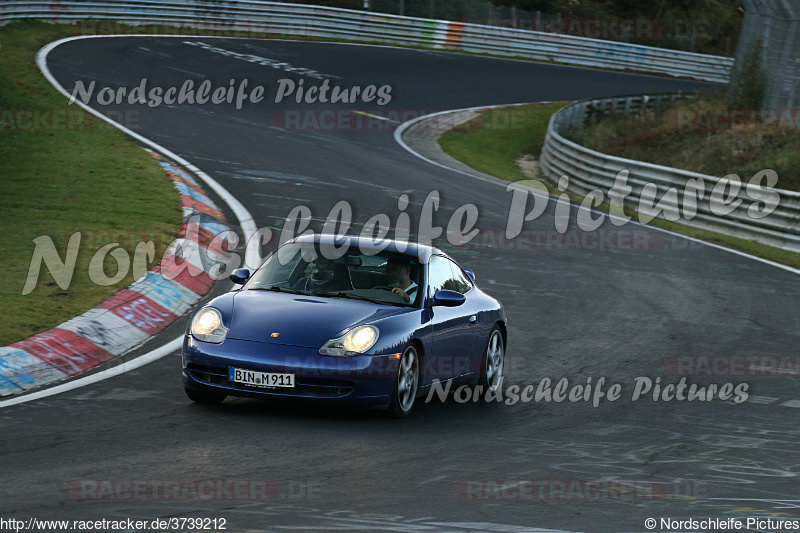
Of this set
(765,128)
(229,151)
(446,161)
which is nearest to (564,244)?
(229,151)

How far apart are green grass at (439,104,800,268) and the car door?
450 inches

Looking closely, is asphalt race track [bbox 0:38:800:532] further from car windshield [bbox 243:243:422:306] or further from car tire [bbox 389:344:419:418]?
car windshield [bbox 243:243:422:306]

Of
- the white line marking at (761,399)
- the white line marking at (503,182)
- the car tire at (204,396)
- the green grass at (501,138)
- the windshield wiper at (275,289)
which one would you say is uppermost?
the windshield wiper at (275,289)

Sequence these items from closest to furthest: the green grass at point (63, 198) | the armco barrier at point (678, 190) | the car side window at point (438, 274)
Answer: the car side window at point (438, 274) → the green grass at point (63, 198) → the armco barrier at point (678, 190)

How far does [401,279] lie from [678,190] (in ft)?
45.5

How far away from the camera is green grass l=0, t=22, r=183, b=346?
10867 millimetres

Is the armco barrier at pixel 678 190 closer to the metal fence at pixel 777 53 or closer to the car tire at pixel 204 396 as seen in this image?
the metal fence at pixel 777 53

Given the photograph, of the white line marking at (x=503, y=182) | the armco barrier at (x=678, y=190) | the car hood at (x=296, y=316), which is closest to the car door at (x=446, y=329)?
the car hood at (x=296, y=316)

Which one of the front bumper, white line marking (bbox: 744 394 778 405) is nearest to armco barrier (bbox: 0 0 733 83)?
the front bumper

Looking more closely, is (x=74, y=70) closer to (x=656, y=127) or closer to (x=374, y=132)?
(x=374, y=132)

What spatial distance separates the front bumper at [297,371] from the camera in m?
8.09

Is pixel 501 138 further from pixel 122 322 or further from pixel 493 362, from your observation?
pixel 122 322

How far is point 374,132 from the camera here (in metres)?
29.4

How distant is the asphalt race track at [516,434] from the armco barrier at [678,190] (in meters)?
1.93
